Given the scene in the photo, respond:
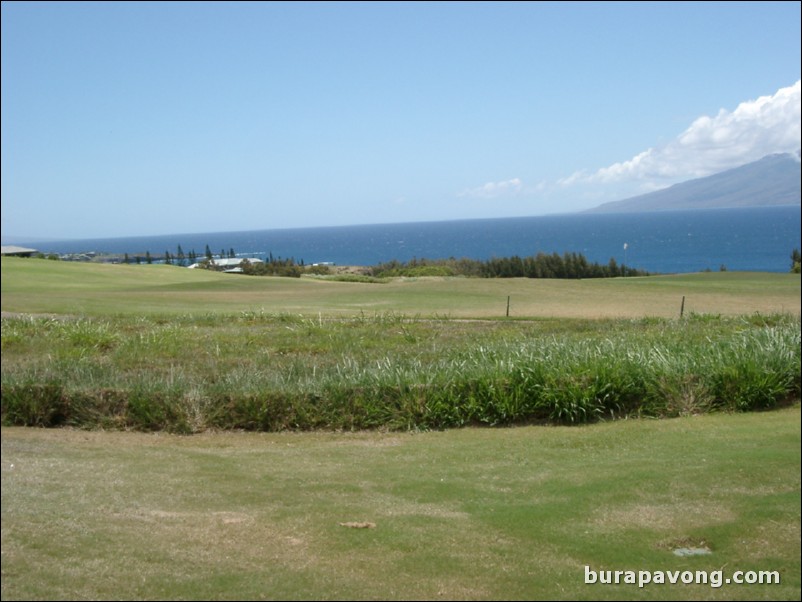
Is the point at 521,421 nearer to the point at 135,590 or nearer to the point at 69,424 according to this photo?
the point at 69,424

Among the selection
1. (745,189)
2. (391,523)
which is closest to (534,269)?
(745,189)

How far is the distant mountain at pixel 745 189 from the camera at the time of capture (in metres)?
7.25

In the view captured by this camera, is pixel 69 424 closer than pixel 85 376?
Yes

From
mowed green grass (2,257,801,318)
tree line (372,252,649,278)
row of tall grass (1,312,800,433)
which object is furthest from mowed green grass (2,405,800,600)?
tree line (372,252,649,278)

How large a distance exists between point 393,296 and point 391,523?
16.3 m

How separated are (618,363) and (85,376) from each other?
6.26 meters

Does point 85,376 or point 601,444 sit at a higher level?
point 85,376

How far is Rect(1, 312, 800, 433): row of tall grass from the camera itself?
7.78 m

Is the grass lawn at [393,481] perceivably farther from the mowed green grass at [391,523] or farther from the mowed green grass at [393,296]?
the mowed green grass at [393,296]

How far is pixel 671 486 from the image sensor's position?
4777 mm

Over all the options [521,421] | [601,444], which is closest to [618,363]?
[521,421]

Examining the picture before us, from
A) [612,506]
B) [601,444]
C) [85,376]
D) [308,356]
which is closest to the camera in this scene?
[612,506]

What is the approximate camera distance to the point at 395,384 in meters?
8.70

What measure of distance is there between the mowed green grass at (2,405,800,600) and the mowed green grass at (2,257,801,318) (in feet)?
26.6
